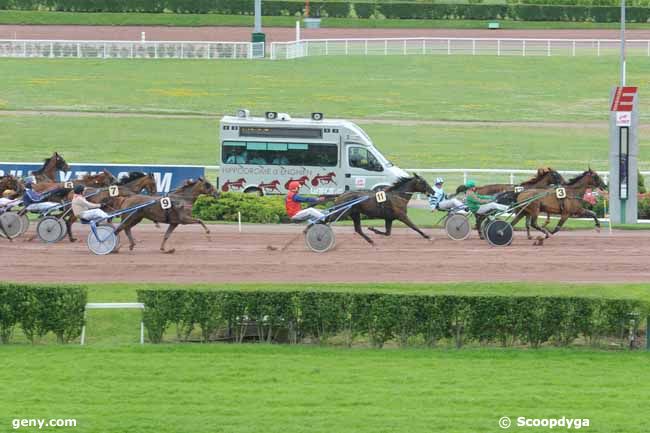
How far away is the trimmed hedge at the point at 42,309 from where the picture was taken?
14.1 metres

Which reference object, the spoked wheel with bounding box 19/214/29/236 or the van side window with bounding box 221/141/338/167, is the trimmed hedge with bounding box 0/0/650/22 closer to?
the van side window with bounding box 221/141/338/167

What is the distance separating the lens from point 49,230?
853 inches

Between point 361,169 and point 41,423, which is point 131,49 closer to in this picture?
point 361,169

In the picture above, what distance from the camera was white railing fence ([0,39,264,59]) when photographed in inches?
2035

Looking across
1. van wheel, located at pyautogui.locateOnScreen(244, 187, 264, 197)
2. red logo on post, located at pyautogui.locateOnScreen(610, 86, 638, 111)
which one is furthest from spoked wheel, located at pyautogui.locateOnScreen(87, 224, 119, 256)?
red logo on post, located at pyautogui.locateOnScreen(610, 86, 638, 111)

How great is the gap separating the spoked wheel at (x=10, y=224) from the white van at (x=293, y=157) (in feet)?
20.4

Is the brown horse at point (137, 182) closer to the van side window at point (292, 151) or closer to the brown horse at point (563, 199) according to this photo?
the van side window at point (292, 151)

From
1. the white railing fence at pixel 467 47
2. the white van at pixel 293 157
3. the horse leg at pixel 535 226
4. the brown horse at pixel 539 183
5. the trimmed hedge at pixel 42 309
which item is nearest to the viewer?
the trimmed hedge at pixel 42 309

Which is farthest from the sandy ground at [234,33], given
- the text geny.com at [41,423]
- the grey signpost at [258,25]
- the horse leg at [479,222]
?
the text geny.com at [41,423]

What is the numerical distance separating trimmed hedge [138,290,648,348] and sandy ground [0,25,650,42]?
4282 cm

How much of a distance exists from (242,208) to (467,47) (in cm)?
3242

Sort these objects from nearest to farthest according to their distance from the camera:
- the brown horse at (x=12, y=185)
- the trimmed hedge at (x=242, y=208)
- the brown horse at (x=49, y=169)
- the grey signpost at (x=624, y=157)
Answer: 1. the brown horse at (x=12, y=185)
2. the brown horse at (x=49, y=169)
3. the grey signpost at (x=624, y=157)
4. the trimmed hedge at (x=242, y=208)

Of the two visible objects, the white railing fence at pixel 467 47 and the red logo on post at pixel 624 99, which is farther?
the white railing fence at pixel 467 47

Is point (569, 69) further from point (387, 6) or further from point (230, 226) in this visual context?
point (230, 226)
